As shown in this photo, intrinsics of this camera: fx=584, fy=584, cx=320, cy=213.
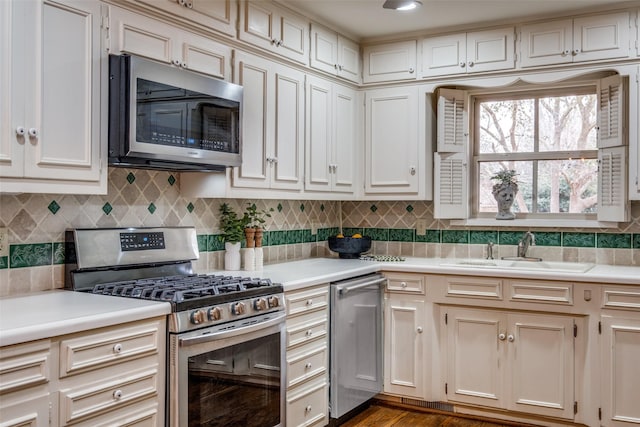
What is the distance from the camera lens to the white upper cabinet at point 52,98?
6.51 feet

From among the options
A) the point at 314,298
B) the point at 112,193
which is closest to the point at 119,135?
the point at 112,193

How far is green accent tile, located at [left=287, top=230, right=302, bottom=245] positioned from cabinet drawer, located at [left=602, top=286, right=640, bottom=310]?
6.28 ft

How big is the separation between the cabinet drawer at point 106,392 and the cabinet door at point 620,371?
92.1 inches

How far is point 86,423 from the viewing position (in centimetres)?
187

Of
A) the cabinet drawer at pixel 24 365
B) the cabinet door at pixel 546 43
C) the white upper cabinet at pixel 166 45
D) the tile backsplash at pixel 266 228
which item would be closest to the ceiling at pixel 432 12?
the cabinet door at pixel 546 43

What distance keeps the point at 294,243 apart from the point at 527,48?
6.39 ft

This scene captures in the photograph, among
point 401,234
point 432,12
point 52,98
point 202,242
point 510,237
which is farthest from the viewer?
point 401,234

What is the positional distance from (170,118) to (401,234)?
2247 millimetres

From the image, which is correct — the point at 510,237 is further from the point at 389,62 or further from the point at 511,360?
the point at 389,62

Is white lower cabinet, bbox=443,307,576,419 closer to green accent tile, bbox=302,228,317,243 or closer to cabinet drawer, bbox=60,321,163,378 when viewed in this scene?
green accent tile, bbox=302,228,317,243

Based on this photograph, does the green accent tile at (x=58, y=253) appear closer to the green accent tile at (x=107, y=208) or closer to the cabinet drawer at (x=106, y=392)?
the green accent tile at (x=107, y=208)

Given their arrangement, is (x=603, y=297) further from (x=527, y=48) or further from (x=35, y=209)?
(x=35, y=209)

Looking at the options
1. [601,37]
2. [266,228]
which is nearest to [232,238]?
[266,228]

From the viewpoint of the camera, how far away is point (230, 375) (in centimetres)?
239
